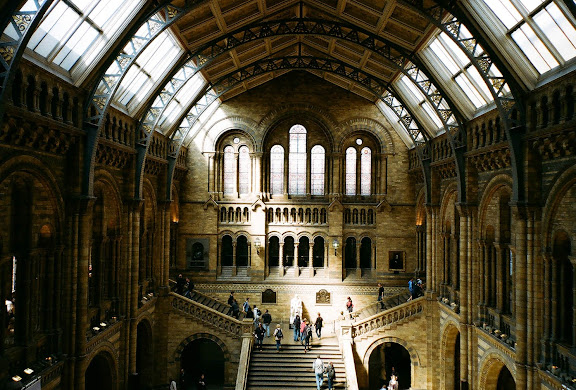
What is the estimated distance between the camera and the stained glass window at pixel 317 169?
1219 inches

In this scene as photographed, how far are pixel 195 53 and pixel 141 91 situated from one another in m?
2.86

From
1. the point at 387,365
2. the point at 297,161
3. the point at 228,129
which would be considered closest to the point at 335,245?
the point at 297,161

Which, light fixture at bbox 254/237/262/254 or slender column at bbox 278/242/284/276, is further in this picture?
slender column at bbox 278/242/284/276

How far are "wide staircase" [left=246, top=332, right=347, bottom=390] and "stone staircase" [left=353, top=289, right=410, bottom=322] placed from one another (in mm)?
3365

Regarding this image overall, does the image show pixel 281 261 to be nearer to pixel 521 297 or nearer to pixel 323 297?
pixel 323 297

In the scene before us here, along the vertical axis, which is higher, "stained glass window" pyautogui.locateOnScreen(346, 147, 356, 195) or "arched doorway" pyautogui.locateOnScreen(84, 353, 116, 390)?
"stained glass window" pyautogui.locateOnScreen(346, 147, 356, 195)

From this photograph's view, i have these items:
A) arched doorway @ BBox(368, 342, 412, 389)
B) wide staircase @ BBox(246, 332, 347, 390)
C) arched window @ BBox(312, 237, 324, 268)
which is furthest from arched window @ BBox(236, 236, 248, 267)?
arched doorway @ BBox(368, 342, 412, 389)

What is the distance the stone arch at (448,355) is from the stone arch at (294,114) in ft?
44.3

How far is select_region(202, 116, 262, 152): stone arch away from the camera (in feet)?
99.4

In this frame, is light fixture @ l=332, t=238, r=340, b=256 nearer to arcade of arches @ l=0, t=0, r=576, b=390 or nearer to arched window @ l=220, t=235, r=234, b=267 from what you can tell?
arcade of arches @ l=0, t=0, r=576, b=390

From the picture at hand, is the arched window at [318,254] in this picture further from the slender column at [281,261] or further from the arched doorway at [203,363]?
the arched doorway at [203,363]

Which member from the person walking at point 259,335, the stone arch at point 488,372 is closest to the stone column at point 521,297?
the stone arch at point 488,372

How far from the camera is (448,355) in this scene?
77.2ft

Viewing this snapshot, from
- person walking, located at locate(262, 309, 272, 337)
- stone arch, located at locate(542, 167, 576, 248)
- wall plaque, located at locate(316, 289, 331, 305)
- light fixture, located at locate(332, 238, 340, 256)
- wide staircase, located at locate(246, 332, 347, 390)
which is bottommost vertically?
wide staircase, located at locate(246, 332, 347, 390)
